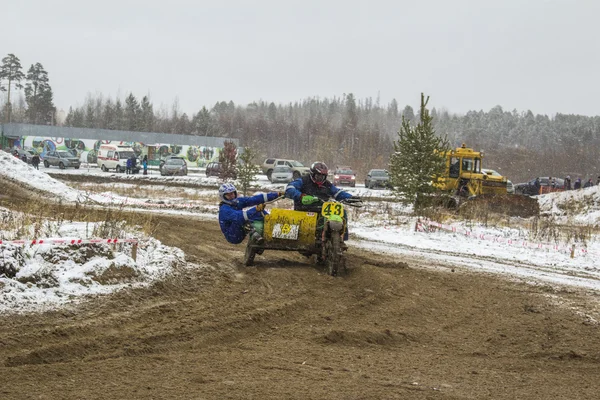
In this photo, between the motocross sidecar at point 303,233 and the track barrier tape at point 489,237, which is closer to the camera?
the motocross sidecar at point 303,233

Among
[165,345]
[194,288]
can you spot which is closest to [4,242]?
[194,288]

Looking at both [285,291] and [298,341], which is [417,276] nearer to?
[285,291]

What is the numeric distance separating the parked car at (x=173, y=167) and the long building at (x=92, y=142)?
15.5m

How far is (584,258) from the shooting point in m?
17.1

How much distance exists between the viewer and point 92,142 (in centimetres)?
7356

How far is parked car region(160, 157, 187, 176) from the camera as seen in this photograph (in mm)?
53688

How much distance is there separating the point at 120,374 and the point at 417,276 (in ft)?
23.7

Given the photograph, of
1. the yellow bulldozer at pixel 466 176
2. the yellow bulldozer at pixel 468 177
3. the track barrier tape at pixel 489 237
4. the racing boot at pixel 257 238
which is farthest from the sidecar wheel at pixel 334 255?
the yellow bulldozer at pixel 466 176

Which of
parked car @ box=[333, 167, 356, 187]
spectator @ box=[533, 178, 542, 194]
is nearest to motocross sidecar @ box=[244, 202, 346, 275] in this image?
parked car @ box=[333, 167, 356, 187]

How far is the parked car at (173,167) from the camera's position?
53688mm

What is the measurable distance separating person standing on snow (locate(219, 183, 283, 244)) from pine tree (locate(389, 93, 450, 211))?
13.5 meters

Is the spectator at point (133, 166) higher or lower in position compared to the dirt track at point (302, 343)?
higher

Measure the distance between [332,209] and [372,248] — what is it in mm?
5481

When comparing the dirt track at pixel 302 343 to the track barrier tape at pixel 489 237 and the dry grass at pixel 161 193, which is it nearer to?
the track barrier tape at pixel 489 237
